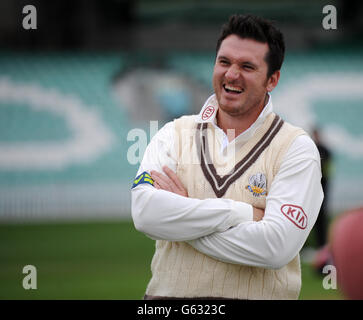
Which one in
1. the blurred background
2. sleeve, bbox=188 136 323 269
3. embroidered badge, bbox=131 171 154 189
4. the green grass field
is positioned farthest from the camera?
the blurred background

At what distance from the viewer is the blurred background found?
17141mm

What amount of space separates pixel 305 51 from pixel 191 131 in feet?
58.1

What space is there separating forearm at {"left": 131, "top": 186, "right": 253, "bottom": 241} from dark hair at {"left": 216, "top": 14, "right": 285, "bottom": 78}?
741mm

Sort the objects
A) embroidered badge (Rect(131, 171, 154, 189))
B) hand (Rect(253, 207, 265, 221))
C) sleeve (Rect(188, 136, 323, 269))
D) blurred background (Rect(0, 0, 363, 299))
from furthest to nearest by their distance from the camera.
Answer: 1. blurred background (Rect(0, 0, 363, 299))
2. embroidered badge (Rect(131, 171, 154, 189))
3. hand (Rect(253, 207, 265, 221))
4. sleeve (Rect(188, 136, 323, 269))

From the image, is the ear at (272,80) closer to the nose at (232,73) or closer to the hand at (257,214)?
the nose at (232,73)

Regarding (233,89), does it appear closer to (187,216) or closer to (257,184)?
(257,184)

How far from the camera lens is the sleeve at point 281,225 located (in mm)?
3002

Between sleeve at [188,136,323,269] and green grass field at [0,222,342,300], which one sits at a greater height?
sleeve at [188,136,323,269]

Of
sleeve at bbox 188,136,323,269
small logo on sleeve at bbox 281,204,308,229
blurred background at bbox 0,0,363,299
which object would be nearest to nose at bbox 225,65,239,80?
sleeve at bbox 188,136,323,269

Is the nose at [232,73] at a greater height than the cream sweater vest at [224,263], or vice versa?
the nose at [232,73]

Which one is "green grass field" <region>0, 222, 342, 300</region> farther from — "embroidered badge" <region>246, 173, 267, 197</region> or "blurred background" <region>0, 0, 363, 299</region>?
"embroidered badge" <region>246, 173, 267, 197</region>

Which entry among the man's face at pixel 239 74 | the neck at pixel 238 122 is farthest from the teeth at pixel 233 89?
the neck at pixel 238 122
